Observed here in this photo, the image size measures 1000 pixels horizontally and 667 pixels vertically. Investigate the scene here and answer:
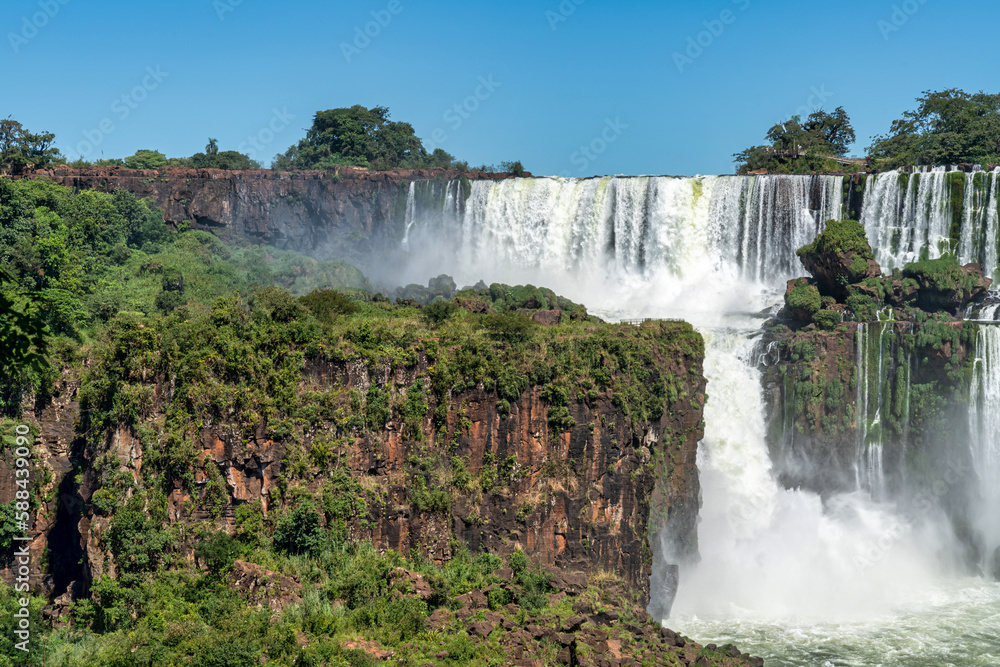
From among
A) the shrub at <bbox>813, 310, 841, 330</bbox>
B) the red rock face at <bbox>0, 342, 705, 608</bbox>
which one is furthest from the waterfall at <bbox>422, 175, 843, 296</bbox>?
the red rock face at <bbox>0, 342, 705, 608</bbox>

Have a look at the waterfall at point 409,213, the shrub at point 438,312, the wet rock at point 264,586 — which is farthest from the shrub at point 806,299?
the wet rock at point 264,586

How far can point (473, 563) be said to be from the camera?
2909cm

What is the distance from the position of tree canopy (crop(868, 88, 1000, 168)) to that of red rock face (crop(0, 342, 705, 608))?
33.1 meters

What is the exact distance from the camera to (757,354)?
45312 mm

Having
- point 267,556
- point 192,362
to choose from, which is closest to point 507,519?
point 267,556

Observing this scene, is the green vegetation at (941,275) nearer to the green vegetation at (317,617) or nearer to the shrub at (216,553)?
the green vegetation at (317,617)

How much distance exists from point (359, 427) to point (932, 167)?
35755 millimetres

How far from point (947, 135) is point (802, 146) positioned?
906 centimetres

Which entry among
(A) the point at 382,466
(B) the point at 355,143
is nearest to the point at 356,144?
(B) the point at 355,143

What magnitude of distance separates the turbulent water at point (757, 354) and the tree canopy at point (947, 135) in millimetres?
7273

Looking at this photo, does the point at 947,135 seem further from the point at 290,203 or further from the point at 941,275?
the point at 290,203

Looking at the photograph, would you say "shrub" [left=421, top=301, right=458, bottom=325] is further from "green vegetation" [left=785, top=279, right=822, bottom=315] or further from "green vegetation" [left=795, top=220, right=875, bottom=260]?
"green vegetation" [left=795, top=220, right=875, bottom=260]

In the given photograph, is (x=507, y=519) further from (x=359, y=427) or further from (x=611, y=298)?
(x=611, y=298)

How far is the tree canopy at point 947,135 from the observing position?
5597 centimetres
